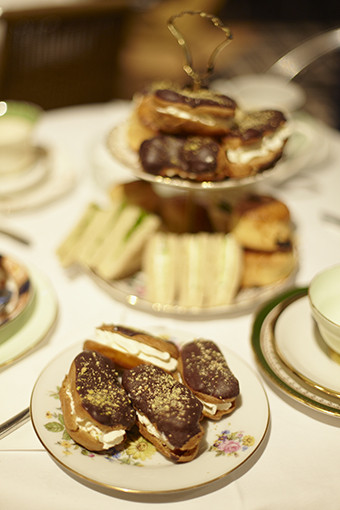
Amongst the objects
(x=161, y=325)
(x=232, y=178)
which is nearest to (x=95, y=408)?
(x=161, y=325)

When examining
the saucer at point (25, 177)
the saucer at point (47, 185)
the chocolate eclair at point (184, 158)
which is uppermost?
the chocolate eclair at point (184, 158)

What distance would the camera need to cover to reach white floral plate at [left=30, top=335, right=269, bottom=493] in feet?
2.88

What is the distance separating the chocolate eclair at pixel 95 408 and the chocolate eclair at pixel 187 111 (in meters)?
0.62

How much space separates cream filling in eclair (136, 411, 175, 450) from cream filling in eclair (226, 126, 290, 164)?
0.67m

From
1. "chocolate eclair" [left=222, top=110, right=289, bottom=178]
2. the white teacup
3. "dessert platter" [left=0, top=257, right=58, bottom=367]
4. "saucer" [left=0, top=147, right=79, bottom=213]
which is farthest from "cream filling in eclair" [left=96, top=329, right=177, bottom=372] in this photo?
the white teacup

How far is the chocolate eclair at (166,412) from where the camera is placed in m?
0.89

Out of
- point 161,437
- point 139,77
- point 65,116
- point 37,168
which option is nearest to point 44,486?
point 161,437

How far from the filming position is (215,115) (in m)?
1.29

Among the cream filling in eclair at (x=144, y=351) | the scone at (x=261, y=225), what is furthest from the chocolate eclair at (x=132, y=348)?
the scone at (x=261, y=225)

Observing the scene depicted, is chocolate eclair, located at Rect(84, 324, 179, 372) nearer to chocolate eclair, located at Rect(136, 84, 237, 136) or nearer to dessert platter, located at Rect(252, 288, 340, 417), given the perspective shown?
dessert platter, located at Rect(252, 288, 340, 417)

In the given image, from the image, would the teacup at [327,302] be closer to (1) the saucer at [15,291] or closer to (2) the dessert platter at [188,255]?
(2) the dessert platter at [188,255]

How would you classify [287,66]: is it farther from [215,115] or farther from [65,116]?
[215,115]

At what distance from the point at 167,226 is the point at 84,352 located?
671 mm

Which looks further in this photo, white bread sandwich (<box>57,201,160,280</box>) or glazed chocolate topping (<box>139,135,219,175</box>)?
white bread sandwich (<box>57,201,160,280</box>)
